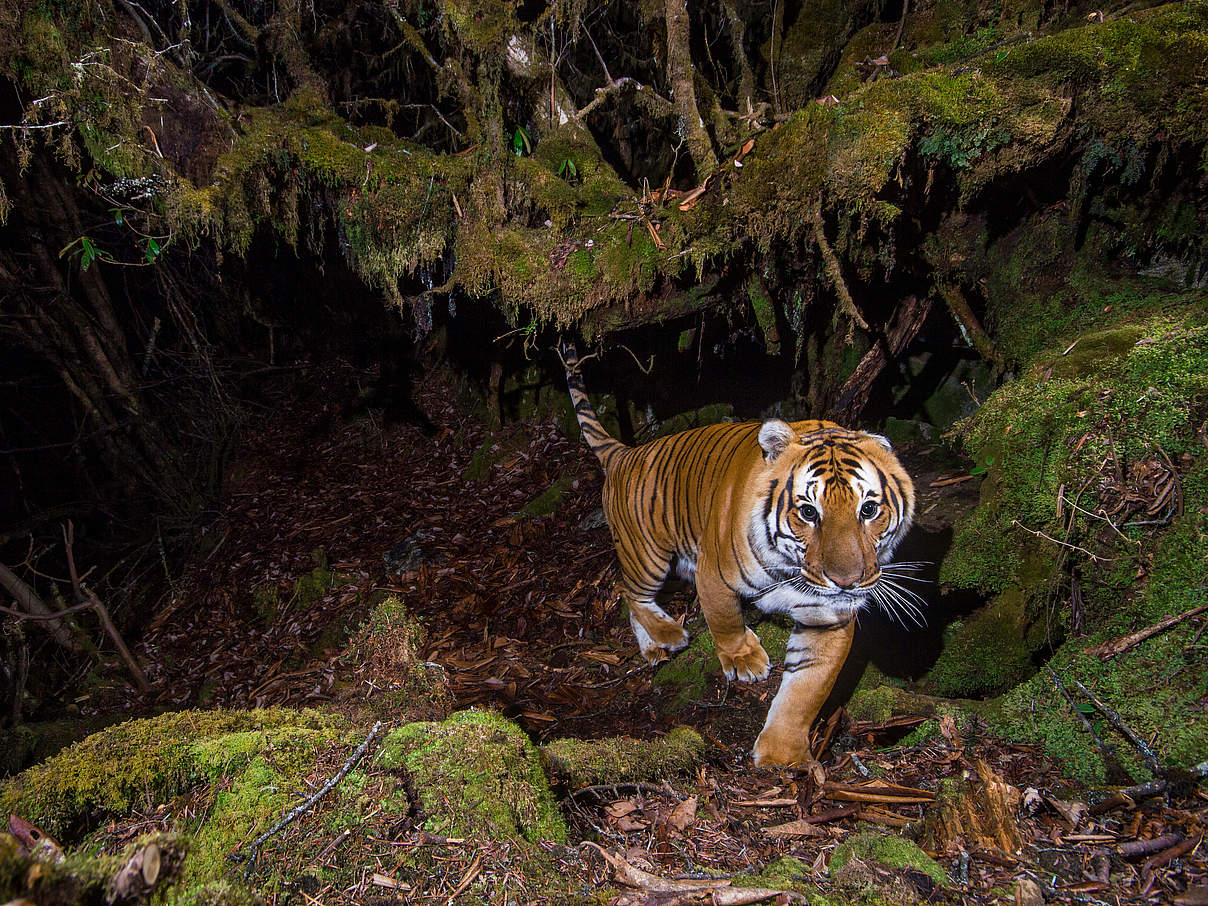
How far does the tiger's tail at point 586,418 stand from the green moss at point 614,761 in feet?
10.1

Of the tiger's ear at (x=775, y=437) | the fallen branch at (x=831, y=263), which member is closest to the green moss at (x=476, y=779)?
the tiger's ear at (x=775, y=437)

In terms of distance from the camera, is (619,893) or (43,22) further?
(43,22)

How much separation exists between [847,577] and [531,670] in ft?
9.71

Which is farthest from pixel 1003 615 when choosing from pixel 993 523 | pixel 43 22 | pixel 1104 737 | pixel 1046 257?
pixel 43 22

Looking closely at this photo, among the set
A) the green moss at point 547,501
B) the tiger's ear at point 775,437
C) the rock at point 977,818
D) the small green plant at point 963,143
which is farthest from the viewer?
the green moss at point 547,501

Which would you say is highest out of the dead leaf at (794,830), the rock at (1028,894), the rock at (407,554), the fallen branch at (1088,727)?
the rock at (1028,894)

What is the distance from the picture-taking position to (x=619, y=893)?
152 cm

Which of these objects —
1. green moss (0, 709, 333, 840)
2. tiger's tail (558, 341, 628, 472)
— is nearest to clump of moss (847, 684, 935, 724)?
green moss (0, 709, 333, 840)

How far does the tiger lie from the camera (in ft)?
9.21

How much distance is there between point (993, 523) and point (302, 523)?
726 cm

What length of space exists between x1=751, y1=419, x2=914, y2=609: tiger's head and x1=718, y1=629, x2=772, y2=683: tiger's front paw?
878 mm

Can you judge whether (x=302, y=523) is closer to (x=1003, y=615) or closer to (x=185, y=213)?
(x=185, y=213)

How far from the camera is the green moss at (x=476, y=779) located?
1.59 m

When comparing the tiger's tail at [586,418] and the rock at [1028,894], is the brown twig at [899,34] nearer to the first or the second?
the tiger's tail at [586,418]
